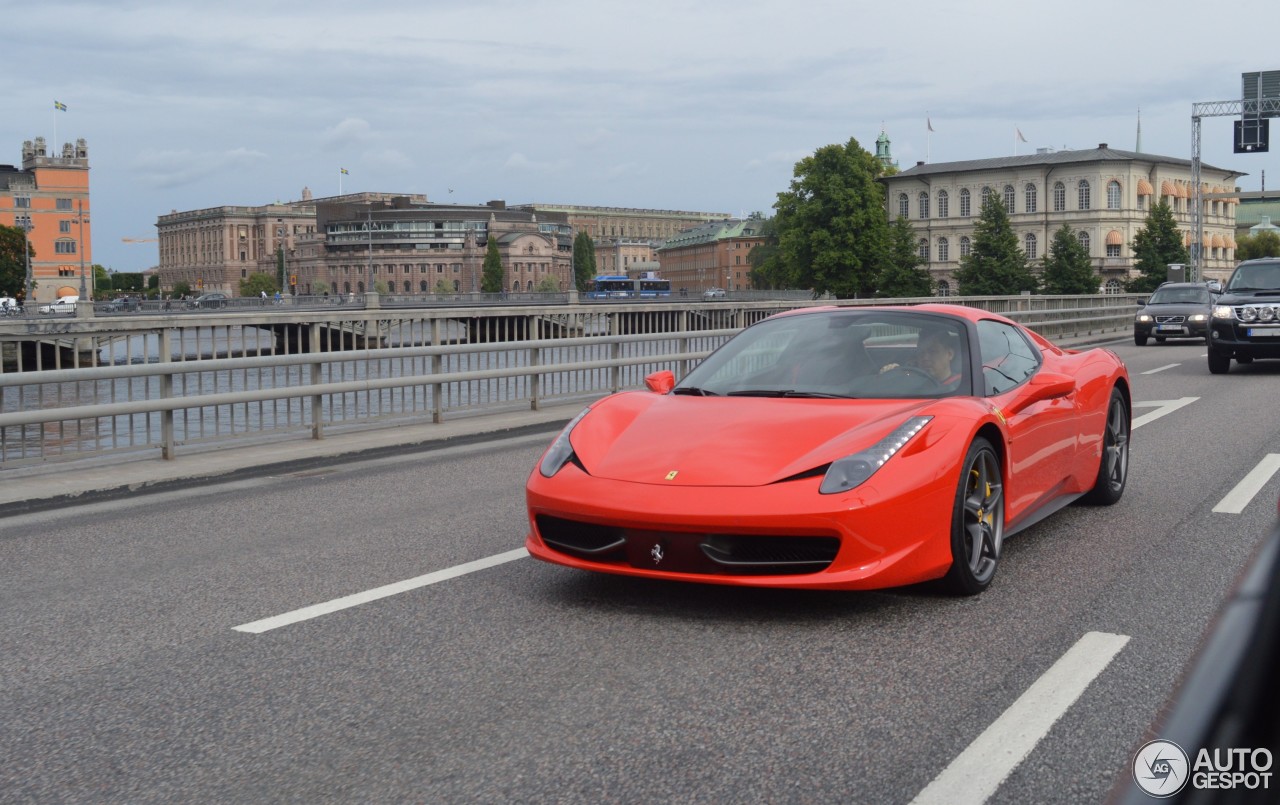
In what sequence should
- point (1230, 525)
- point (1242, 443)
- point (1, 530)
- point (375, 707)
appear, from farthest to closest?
point (1242, 443)
point (1, 530)
point (1230, 525)
point (375, 707)

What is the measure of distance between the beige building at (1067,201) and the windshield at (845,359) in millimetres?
110737

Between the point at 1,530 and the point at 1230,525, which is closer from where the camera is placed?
the point at 1230,525

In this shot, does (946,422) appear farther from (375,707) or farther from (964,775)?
(375,707)

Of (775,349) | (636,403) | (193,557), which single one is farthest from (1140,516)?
(193,557)

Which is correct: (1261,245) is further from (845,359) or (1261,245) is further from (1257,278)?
(845,359)

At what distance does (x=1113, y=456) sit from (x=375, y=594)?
4.47m

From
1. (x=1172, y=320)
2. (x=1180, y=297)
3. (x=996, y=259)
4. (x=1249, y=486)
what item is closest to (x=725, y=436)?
(x=1249, y=486)

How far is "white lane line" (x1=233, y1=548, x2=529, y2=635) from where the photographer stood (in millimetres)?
5301

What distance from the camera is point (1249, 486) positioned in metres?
8.41

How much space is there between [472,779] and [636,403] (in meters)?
2.95

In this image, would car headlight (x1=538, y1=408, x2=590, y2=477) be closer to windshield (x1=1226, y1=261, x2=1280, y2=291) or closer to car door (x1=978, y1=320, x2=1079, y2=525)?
car door (x1=978, y1=320, x2=1079, y2=525)

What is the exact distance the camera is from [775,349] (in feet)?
21.9

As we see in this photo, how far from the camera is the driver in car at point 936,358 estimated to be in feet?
20.2

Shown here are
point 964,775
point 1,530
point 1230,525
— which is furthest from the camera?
point 1,530
